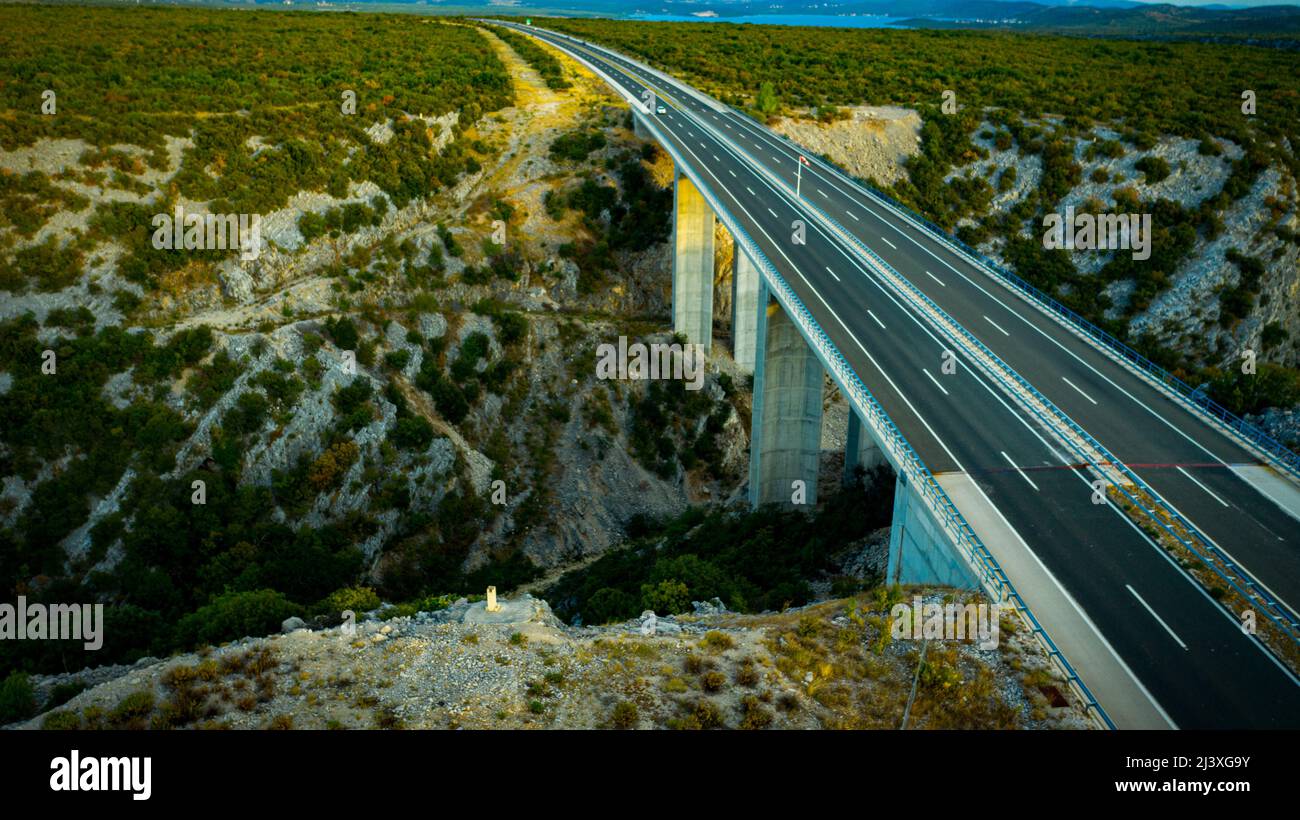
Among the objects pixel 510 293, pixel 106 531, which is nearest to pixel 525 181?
pixel 510 293

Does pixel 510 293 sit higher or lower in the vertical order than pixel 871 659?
higher

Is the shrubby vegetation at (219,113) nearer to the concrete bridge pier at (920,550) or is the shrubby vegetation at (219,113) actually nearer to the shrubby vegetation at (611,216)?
the shrubby vegetation at (611,216)

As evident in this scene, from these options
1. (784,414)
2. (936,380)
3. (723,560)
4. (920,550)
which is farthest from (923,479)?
(784,414)

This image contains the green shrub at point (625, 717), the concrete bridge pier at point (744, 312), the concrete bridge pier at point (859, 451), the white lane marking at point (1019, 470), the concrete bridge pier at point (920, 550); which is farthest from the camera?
the concrete bridge pier at point (744, 312)

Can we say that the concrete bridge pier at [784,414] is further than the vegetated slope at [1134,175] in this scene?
No

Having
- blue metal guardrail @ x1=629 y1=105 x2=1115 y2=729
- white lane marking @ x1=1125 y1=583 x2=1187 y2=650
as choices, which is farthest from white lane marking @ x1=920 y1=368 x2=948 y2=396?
white lane marking @ x1=1125 y1=583 x2=1187 y2=650

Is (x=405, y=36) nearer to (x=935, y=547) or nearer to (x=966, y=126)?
(x=966, y=126)

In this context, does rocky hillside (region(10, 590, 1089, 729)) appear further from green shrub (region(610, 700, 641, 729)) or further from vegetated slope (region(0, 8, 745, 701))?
vegetated slope (region(0, 8, 745, 701))

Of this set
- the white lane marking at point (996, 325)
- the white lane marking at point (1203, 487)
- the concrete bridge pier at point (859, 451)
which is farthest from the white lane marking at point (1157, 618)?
the concrete bridge pier at point (859, 451)
